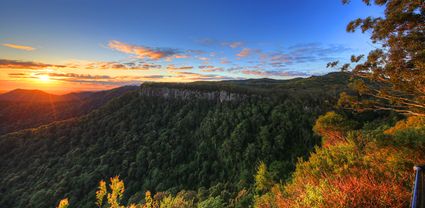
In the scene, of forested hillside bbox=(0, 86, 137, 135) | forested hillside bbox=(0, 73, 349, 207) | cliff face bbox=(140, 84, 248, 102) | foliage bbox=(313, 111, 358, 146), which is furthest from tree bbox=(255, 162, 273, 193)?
forested hillside bbox=(0, 86, 137, 135)

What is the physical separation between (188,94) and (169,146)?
24.3 metres

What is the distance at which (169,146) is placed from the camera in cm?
6569

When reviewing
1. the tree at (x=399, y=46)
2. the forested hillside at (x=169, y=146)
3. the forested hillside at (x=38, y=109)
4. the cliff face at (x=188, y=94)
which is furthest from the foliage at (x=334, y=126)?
the forested hillside at (x=38, y=109)

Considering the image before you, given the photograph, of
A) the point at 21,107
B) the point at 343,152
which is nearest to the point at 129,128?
the point at 343,152

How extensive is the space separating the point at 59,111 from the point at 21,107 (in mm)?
29356

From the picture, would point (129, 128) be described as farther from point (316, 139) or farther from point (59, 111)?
point (59, 111)

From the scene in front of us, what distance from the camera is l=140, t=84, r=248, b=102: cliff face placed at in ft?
245

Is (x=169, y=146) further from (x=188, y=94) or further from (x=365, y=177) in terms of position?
(x=365, y=177)

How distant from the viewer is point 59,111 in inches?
5566

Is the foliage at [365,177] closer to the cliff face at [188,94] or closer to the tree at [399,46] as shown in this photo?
the tree at [399,46]

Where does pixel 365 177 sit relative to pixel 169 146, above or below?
above

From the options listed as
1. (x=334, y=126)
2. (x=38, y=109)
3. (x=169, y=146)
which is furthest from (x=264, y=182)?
(x=38, y=109)

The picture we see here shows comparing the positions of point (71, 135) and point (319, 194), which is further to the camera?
point (71, 135)

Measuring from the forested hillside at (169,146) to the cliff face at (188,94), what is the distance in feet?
1.24
